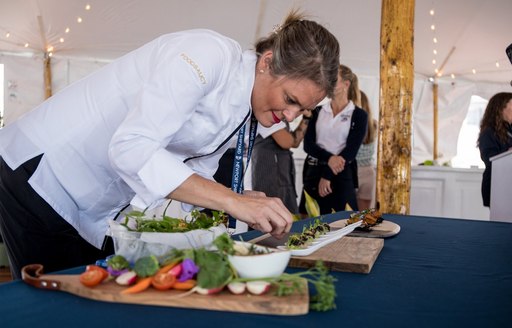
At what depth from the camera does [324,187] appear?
10.9ft

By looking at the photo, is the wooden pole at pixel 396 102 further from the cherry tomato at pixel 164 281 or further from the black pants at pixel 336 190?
the cherry tomato at pixel 164 281

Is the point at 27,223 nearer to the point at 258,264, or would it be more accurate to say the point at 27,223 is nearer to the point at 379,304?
the point at 258,264

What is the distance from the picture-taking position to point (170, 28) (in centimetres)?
584

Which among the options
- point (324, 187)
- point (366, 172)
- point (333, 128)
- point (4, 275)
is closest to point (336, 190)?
point (324, 187)

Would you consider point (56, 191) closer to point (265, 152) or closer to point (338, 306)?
point (338, 306)

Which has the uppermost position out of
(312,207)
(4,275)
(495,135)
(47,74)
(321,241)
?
(47,74)

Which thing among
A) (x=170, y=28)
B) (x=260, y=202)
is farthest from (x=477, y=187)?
(x=260, y=202)

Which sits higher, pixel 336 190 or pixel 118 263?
pixel 118 263

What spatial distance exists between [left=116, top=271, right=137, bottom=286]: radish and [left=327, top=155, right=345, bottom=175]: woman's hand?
2.54 meters

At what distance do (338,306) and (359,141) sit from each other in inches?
103

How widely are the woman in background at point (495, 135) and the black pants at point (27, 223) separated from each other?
9.98 ft

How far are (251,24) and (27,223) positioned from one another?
15.8 ft

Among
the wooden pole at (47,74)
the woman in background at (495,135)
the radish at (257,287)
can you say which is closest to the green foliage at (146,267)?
the radish at (257,287)

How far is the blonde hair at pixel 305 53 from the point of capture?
4.06 ft
